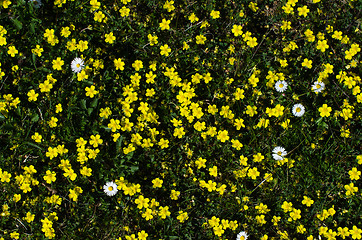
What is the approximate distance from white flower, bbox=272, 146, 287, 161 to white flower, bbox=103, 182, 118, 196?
184 cm

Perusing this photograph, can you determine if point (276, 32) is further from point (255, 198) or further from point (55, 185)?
point (55, 185)

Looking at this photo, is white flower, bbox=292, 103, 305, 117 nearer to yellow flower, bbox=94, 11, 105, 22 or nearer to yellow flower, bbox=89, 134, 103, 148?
yellow flower, bbox=89, 134, 103, 148

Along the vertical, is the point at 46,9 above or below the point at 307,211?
above

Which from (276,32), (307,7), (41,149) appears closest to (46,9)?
(41,149)

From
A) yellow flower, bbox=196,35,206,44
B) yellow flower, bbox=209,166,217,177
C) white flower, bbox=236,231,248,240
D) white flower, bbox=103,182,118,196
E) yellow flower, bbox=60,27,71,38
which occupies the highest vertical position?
yellow flower, bbox=60,27,71,38

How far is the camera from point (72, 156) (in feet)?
12.5

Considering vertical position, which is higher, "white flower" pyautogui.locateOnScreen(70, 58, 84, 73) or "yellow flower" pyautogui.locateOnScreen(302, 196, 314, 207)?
"white flower" pyautogui.locateOnScreen(70, 58, 84, 73)

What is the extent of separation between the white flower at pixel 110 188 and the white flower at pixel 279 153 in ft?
6.05

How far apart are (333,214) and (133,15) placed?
10.8 ft

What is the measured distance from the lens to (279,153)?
3.96m

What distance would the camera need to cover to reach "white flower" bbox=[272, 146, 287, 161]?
396 centimetres

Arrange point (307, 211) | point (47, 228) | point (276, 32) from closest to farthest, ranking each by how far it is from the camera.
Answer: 1. point (47, 228)
2. point (307, 211)
3. point (276, 32)

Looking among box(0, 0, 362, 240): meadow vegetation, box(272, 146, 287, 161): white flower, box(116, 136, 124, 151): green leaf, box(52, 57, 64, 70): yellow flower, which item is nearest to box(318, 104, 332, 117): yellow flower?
box(0, 0, 362, 240): meadow vegetation

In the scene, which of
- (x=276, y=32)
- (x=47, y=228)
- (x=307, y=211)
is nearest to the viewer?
(x=47, y=228)
